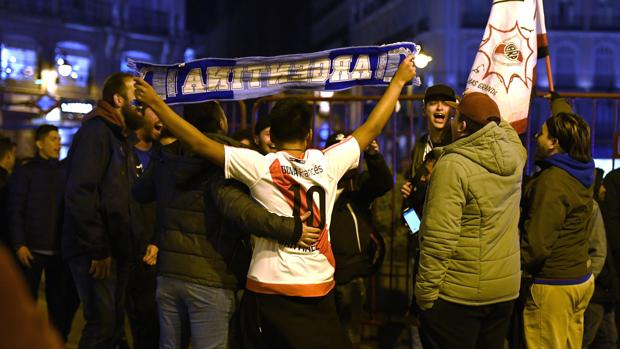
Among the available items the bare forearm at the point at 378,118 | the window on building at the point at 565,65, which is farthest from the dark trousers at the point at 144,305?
the window on building at the point at 565,65

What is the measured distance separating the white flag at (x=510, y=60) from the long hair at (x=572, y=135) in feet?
1.73

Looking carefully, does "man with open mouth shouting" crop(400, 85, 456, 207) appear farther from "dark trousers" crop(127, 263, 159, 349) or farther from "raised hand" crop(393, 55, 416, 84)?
"dark trousers" crop(127, 263, 159, 349)

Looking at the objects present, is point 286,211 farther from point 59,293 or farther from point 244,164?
point 59,293

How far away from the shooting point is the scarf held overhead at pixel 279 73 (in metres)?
4.51

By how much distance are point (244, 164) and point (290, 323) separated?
779mm

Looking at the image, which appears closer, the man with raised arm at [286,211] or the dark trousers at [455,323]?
the man with raised arm at [286,211]

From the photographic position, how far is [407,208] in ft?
Answer: 17.7

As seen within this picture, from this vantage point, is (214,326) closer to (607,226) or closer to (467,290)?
(467,290)

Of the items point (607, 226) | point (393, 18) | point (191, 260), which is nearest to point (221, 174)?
point (191, 260)

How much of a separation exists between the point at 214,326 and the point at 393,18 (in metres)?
63.6

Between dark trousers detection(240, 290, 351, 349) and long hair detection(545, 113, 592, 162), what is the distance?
5.79 ft

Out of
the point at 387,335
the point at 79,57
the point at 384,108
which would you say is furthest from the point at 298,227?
the point at 79,57

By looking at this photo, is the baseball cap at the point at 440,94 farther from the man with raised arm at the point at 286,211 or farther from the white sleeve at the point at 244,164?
the white sleeve at the point at 244,164

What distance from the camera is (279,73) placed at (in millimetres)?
4523
